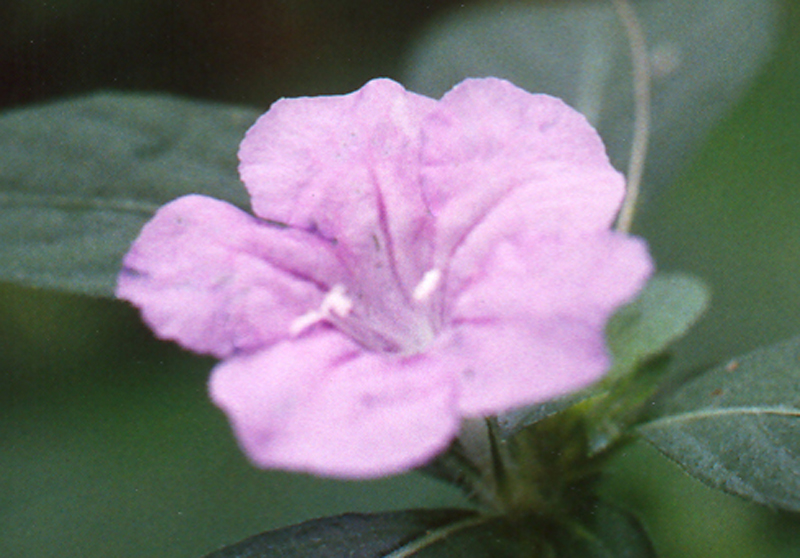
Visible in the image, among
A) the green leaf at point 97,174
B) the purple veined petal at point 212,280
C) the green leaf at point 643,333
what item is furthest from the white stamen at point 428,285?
the green leaf at point 97,174

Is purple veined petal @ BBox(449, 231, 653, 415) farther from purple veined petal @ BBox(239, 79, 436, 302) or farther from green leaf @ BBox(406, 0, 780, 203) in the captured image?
green leaf @ BBox(406, 0, 780, 203)

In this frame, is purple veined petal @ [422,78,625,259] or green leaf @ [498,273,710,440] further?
green leaf @ [498,273,710,440]

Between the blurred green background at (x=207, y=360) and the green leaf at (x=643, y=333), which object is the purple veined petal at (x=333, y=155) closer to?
the green leaf at (x=643, y=333)

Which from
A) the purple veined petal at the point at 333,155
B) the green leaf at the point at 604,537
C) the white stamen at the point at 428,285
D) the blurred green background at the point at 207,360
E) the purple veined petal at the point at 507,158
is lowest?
the blurred green background at the point at 207,360

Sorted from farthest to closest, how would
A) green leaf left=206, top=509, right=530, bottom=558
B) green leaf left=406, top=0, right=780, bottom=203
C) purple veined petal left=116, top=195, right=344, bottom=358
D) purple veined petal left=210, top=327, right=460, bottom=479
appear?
green leaf left=406, top=0, right=780, bottom=203 < green leaf left=206, top=509, right=530, bottom=558 < purple veined petal left=116, top=195, right=344, bottom=358 < purple veined petal left=210, top=327, right=460, bottom=479

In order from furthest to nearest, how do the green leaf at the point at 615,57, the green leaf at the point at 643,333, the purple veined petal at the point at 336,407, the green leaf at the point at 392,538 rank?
the green leaf at the point at 615,57
the green leaf at the point at 643,333
the green leaf at the point at 392,538
the purple veined petal at the point at 336,407

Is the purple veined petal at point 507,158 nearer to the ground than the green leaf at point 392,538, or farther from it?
farther from it

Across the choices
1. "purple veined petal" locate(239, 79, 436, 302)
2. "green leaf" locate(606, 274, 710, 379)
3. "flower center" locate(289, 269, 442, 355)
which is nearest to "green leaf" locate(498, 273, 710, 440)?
"green leaf" locate(606, 274, 710, 379)
